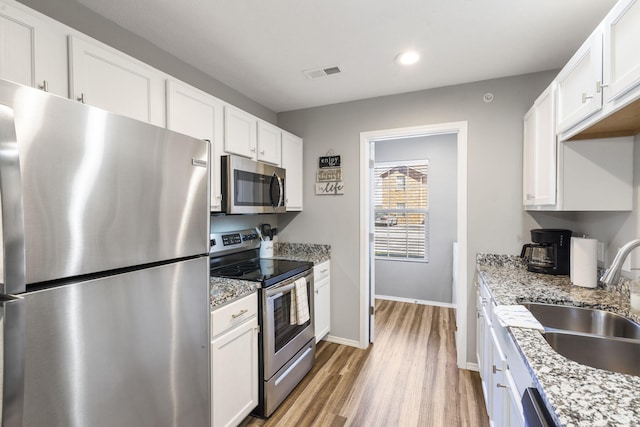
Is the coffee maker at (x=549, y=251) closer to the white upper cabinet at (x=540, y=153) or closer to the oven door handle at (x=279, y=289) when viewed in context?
the white upper cabinet at (x=540, y=153)

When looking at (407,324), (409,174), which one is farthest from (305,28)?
→ (407,324)

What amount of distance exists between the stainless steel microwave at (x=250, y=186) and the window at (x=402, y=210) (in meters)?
2.18

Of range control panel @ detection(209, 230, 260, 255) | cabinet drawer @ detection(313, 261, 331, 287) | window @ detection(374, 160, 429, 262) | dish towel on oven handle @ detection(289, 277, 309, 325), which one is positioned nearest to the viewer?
dish towel on oven handle @ detection(289, 277, 309, 325)

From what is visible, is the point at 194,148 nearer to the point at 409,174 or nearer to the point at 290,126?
the point at 290,126

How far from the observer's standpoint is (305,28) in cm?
178

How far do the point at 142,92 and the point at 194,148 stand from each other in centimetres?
63

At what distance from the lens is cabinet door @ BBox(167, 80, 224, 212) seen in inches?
68.1

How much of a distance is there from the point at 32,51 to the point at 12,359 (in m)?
1.14

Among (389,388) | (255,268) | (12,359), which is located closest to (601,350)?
(389,388)

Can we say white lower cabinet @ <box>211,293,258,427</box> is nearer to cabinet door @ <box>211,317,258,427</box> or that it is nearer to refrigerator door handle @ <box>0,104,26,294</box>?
cabinet door @ <box>211,317,258,427</box>

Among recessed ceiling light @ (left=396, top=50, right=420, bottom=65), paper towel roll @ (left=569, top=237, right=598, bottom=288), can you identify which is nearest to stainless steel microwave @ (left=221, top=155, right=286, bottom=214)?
recessed ceiling light @ (left=396, top=50, right=420, bottom=65)

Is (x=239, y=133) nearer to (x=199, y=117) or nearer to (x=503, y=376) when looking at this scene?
(x=199, y=117)

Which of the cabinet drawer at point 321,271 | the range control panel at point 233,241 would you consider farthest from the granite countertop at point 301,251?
the range control panel at point 233,241

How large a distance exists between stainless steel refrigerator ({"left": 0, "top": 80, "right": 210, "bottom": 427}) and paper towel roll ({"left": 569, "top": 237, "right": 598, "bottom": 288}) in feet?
6.99
